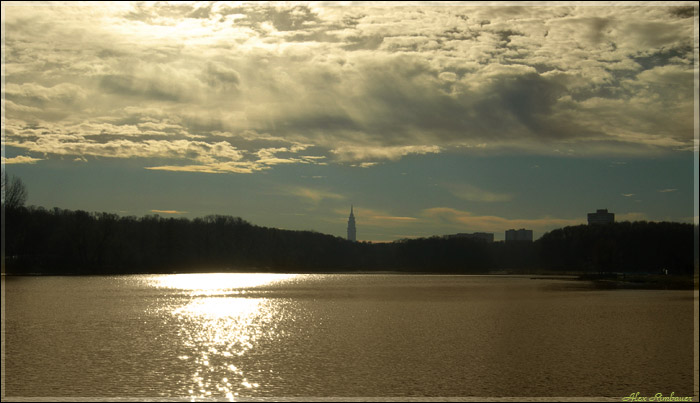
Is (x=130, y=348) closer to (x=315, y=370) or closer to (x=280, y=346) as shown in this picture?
(x=280, y=346)

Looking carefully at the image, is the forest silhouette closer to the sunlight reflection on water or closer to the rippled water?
the sunlight reflection on water

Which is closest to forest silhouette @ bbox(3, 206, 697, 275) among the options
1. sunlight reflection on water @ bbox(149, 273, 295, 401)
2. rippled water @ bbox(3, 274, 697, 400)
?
sunlight reflection on water @ bbox(149, 273, 295, 401)

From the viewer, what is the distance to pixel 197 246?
174750 mm

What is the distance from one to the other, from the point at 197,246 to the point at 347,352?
155114 millimetres

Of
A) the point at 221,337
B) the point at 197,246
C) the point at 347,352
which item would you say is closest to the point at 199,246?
the point at 197,246

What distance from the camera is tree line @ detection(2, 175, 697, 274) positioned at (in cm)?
12217

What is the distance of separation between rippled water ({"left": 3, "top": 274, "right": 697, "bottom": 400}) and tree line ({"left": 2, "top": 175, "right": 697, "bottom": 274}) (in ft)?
250

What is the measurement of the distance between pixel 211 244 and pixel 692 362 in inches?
6368

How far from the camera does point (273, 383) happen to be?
19188 mm

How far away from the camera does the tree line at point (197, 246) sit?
122169mm

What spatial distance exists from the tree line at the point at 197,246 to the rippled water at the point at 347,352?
76251 mm

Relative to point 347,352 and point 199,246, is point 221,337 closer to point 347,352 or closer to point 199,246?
point 347,352

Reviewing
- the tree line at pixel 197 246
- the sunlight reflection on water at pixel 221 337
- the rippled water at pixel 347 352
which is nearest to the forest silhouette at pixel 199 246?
the tree line at pixel 197 246

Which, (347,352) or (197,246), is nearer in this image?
(347,352)
